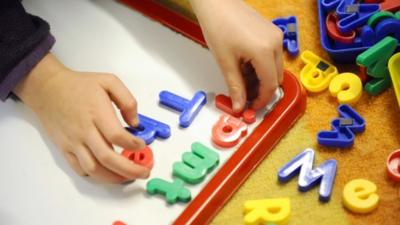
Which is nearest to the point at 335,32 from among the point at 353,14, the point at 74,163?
the point at 353,14

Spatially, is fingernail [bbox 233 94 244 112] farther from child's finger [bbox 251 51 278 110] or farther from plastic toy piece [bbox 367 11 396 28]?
plastic toy piece [bbox 367 11 396 28]

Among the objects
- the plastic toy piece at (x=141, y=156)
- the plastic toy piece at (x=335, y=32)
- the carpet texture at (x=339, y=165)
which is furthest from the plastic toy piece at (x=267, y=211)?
the plastic toy piece at (x=335, y=32)

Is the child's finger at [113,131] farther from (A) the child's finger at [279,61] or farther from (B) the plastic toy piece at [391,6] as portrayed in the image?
(B) the plastic toy piece at [391,6]

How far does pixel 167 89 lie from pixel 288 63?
157 mm

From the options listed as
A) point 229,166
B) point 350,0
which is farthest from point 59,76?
point 350,0

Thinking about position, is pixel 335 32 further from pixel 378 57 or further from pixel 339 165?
pixel 339 165

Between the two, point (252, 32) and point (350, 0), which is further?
point (350, 0)

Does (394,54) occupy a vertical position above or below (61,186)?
above

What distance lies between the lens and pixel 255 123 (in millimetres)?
653

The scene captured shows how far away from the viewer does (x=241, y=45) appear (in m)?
0.62

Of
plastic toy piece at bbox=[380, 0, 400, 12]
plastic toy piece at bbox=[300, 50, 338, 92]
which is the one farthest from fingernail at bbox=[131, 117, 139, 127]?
plastic toy piece at bbox=[380, 0, 400, 12]

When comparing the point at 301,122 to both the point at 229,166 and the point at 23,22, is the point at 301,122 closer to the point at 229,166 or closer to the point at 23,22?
the point at 229,166

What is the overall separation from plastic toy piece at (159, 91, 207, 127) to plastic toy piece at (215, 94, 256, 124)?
0.02 meters

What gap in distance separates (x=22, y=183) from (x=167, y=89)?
198mm
